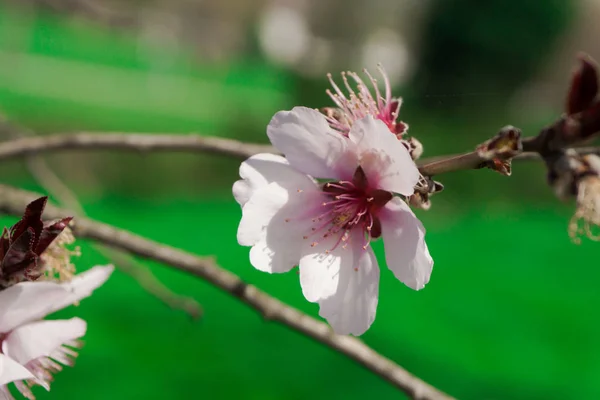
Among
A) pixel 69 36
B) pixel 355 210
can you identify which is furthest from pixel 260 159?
pixel 69 36

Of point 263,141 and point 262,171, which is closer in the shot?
point 262,171

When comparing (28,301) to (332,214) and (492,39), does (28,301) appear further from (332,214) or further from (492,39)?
(492,39)

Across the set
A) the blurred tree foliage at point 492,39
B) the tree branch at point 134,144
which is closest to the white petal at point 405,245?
the tree branch at point 134,144

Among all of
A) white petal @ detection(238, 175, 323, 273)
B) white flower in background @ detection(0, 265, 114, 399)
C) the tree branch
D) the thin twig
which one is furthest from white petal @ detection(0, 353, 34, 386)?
the thin twig

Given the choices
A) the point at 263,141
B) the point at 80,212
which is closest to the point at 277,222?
the point at 80,212

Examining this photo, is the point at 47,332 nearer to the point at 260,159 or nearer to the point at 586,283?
the point at 260,159

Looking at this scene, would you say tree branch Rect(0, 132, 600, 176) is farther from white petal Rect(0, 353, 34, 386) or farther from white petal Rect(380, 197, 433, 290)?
white petal Rect(0, 353, 34, 386)
